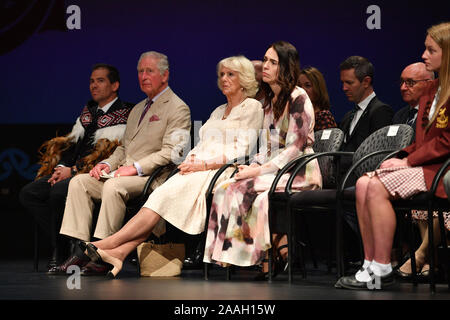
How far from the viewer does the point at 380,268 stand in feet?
11.8

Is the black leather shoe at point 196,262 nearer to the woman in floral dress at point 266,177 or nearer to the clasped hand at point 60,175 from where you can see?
the woman in floral dress at point 266,177

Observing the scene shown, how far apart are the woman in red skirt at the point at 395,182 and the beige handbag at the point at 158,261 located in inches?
49.8

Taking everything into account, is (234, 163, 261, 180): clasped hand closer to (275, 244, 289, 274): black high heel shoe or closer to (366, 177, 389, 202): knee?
(275, 244, 289, 274): black high heel shoe

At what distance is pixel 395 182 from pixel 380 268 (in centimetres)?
40

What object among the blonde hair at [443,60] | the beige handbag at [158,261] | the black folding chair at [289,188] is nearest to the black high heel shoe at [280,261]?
the black folding chair at [289,188]

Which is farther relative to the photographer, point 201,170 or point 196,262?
point 196,262

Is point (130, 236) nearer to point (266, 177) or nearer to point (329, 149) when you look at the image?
point (266, 177)

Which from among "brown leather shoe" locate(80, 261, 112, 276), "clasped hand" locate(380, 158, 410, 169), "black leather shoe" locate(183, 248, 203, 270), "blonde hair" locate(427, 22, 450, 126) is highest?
"blonde hair" locate(427, 22, 450, 126)

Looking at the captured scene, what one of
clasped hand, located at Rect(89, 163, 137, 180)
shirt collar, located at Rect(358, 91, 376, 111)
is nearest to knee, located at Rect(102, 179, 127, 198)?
clasped hand, located at Rect(89, 163, 137, 180)

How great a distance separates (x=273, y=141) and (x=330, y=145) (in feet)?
1.16

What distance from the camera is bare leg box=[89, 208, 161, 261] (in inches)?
175

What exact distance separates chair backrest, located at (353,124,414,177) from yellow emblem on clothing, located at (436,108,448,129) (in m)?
0.47

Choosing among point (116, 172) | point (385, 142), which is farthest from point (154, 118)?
point (385, 142)
